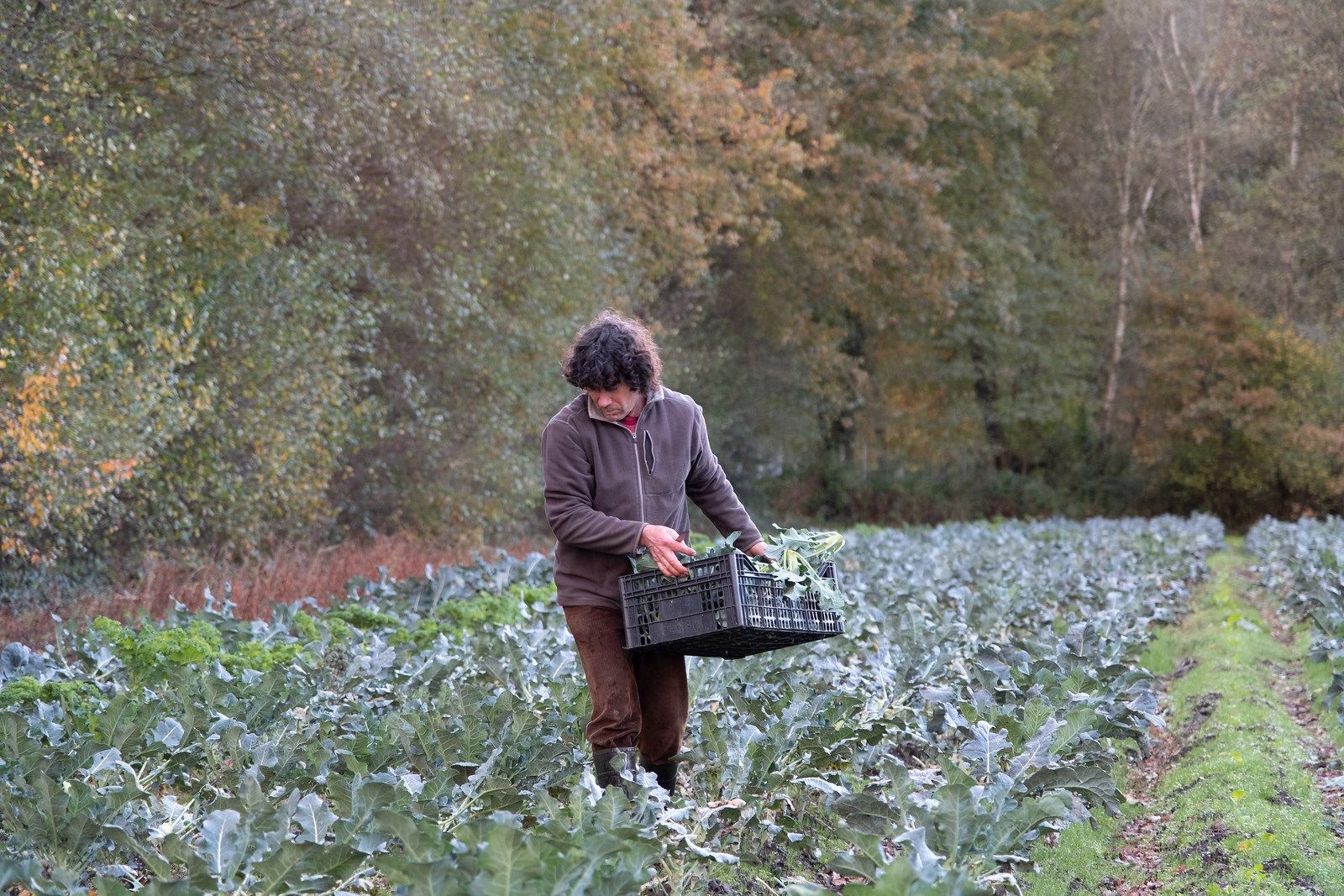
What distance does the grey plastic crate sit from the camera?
489cm

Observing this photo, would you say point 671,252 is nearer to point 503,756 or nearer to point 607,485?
point 503,756

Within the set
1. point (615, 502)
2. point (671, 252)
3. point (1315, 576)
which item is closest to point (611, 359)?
point (615, 502)

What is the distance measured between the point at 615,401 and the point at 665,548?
1.94 feet

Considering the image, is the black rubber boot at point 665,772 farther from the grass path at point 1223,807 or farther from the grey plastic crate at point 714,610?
the grass path at point 1223,807

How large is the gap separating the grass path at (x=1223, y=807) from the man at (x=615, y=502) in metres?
1.69

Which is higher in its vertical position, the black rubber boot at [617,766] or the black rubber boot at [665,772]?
the black rubber boot at [617,766]

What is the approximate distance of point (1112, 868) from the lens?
6.19m

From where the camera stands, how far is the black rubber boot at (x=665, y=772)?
5727mm

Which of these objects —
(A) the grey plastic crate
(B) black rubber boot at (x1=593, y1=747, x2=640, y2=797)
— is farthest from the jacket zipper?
(B) black rubber boot at (x1=593, y1=747, x2=640, y2=797)

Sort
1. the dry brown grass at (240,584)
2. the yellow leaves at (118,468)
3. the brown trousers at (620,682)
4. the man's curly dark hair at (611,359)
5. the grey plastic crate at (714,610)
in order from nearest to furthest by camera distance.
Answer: the grey plastic crate at (714,610)
the man's curly dark hair at (611,359)
the brown trousers at (620,682)
the dry brown grass at (240,584)
the yellow leaves at (118,468)

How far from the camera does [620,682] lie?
17.7 ft

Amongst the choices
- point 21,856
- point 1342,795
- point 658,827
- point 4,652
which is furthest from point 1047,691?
point 4,652

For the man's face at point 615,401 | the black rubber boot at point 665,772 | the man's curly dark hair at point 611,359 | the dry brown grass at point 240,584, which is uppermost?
the man's curly dark hair at point 611,359

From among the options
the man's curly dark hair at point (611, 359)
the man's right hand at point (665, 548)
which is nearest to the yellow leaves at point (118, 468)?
the man's curly dark hair at point (611, 359)
